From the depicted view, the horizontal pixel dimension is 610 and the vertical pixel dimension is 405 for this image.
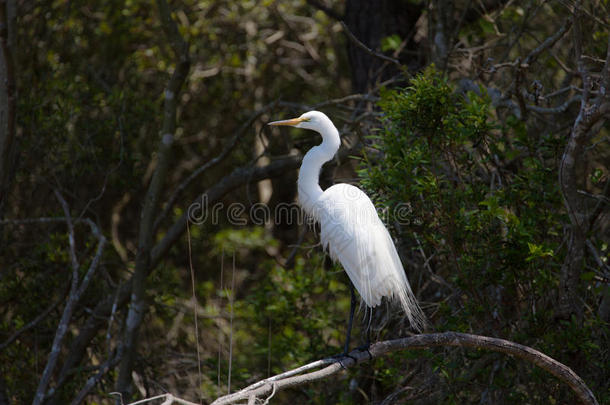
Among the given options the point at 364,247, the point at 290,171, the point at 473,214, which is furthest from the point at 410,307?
the point at 290,171

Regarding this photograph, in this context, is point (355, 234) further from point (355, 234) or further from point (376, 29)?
point (376, 29)

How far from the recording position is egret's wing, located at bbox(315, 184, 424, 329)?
2939 mm

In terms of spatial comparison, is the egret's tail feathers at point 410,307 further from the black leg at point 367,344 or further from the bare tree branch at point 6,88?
the bare tree branch at point 6,88

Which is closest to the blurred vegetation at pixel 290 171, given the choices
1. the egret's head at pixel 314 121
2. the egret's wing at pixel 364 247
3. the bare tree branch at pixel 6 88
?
the egret's wing at pixel 364 247

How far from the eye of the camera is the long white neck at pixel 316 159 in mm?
3084

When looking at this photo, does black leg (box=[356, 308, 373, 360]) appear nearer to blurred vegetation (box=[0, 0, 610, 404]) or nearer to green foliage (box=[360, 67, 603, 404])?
blurred vegetation (box=[0, 0, 610, 404])

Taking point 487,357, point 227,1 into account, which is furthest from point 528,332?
point 227,1

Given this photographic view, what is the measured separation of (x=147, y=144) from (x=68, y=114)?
926 millimetres

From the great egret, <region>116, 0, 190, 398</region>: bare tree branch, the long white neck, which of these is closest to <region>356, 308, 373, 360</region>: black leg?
the great egret

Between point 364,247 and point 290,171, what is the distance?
199cm

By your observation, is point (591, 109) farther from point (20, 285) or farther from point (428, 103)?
point (20, 285)

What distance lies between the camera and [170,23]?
3.56 m

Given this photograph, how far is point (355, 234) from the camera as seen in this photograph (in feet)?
9.87

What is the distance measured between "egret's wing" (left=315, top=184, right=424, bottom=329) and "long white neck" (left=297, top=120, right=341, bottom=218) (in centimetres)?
7
